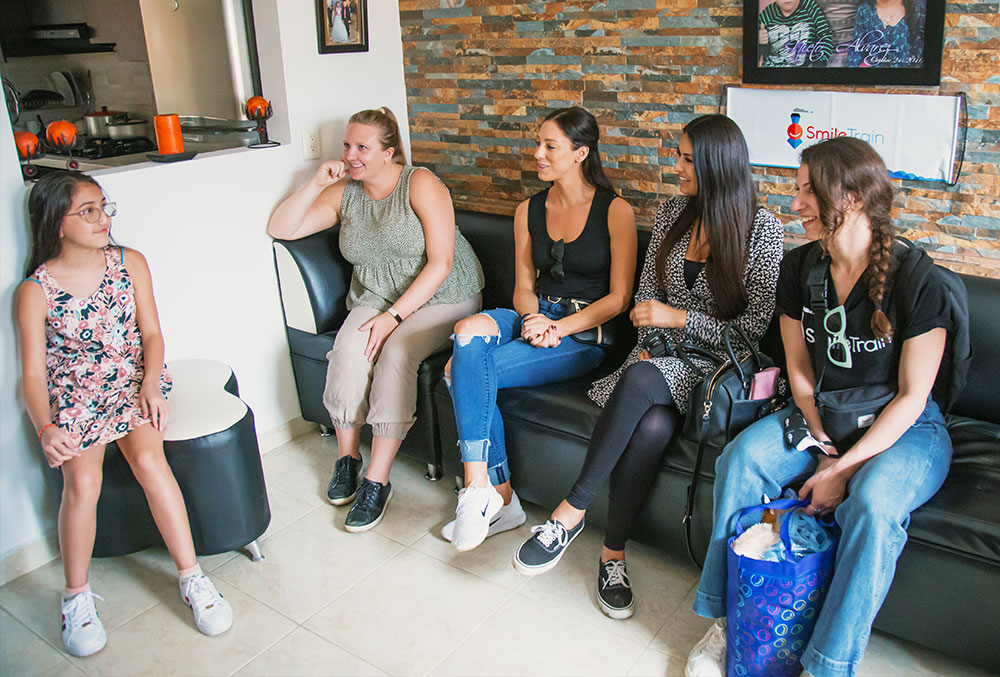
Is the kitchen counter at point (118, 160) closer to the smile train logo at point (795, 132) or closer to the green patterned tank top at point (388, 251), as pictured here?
the green patterned tank top at point (388, 251)

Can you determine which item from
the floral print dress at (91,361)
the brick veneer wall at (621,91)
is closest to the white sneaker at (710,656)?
the brick veneer wall at (621,91)

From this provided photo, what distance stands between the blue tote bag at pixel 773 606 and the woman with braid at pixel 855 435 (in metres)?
0.04

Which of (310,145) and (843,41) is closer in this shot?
(843,41)

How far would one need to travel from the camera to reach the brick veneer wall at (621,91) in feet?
7.13

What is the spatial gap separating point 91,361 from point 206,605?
68 cm

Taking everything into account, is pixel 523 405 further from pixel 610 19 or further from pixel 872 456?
pixel 610 19

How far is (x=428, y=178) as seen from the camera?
2.69m

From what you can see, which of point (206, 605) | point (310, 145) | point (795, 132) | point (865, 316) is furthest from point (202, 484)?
point (795, 132)

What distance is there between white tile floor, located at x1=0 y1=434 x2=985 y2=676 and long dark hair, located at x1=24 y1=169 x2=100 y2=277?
90cm

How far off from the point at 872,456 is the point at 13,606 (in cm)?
Result: 215

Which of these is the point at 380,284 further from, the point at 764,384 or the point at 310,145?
the point at 764,384

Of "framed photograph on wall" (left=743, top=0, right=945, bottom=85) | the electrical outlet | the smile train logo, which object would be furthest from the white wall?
the smile train logo

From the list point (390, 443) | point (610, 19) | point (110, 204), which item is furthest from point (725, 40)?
point (110, 204)

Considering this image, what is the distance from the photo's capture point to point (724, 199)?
2189 millimetres
